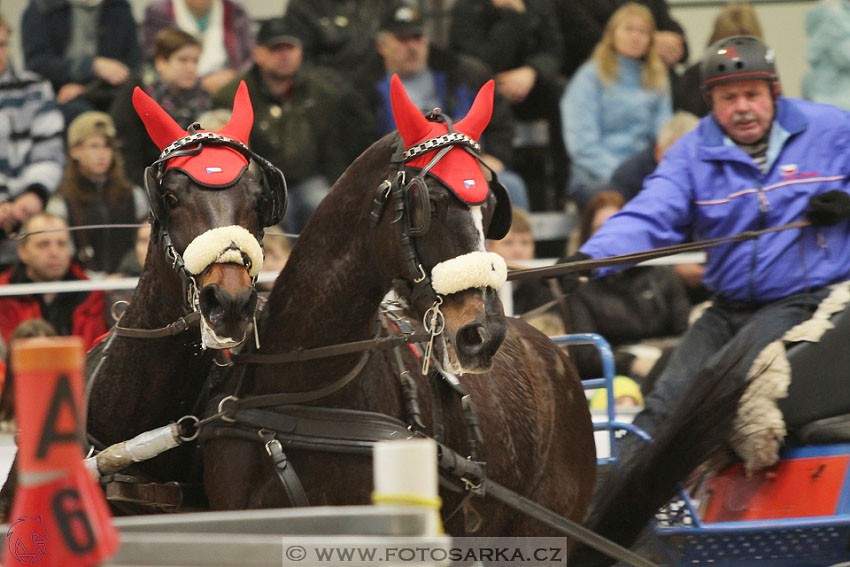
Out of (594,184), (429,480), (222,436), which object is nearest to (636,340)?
(594,184)

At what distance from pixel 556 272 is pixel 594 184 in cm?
388

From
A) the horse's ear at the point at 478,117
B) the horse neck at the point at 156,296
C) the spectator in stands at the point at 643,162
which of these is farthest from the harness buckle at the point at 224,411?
the spectator in stands at the point at 643,162

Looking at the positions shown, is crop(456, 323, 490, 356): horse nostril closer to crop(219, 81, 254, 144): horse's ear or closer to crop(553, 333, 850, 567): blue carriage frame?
crop(219, 81, 254, 144): horse's ear

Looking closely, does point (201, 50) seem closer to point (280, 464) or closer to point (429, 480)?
point (280, 464)

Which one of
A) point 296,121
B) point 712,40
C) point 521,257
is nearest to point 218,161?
point 521,257

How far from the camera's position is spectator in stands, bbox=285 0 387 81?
8008mm

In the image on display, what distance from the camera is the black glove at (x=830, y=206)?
14.8ft

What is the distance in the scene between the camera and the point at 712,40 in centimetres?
819

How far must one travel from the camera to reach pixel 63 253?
644cm

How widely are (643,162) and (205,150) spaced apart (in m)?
4.65

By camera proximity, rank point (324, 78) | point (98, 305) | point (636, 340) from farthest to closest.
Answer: point (324, 78) → point (636, 340) → point (98, 305)

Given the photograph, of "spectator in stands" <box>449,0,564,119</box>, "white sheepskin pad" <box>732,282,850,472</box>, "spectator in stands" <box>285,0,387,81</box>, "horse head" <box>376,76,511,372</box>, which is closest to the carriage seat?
"white sheepskin pad" <box>732,282,850,472</box>

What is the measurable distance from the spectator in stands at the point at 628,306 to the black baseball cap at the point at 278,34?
2.05m

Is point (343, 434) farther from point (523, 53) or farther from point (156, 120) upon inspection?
point (523, 53)
